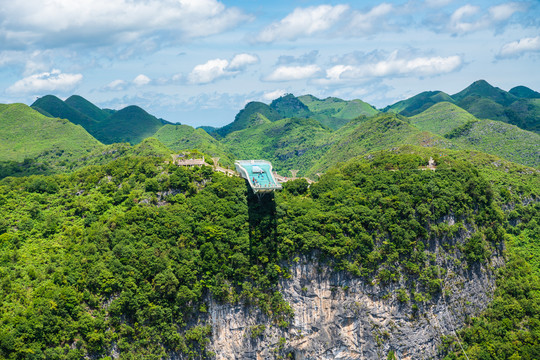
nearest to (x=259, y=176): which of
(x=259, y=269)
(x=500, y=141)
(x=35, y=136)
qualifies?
(x=259, y=269)

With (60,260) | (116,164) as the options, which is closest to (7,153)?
(116,164)

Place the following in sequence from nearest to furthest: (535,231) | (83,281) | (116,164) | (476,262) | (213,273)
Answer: (83,281) → (213,273) → (476,262) → (116,164) → (535,231)

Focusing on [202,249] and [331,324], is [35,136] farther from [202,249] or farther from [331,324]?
[331,324]

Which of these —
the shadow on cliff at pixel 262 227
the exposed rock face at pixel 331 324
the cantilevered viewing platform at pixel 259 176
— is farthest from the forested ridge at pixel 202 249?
the cantilevered viewing platform at pixel 259 176

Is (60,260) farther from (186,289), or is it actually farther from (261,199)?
(261,199)

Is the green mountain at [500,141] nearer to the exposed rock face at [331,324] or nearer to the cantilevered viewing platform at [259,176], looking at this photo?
the cantilevered viewing platform at [259,176]

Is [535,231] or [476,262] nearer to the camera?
[476,262]
